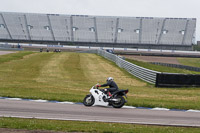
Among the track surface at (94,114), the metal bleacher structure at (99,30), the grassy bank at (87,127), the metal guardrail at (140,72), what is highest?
the metal bleacher structure at (99,30)

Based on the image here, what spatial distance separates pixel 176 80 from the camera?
22.7 m

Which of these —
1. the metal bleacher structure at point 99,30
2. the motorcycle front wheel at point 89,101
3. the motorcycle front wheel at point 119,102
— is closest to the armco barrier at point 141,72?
the motorcycle front wheel at point 119,102

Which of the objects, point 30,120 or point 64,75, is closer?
point 30,120

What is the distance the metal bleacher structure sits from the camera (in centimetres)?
9862

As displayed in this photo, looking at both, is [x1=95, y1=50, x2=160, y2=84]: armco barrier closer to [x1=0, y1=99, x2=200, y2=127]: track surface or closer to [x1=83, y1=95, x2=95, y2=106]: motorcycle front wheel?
[x1=83, y1=95, x2=95, y2=106]: motorcycle front wheel

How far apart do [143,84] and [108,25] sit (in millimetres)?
81988

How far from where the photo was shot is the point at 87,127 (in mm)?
9523

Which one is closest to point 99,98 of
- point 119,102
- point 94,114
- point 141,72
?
point 119,102

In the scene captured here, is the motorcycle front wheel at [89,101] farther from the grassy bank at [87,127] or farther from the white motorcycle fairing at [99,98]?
the grassy bank at [87,127]

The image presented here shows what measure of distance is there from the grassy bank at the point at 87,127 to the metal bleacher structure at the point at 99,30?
88952 mm

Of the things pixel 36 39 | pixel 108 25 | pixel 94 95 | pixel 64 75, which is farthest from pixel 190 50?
pixel 94 95

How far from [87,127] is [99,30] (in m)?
94.7

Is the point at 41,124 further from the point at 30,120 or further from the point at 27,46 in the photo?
the point at 27,46

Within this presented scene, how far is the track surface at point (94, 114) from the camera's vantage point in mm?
11288
